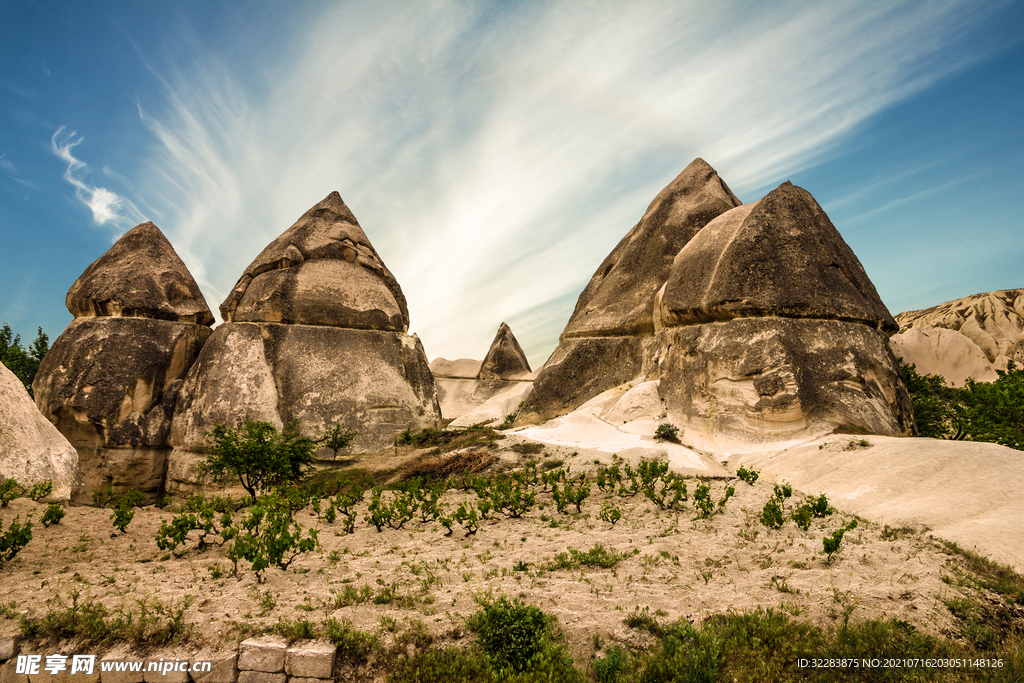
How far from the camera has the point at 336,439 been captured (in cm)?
1009

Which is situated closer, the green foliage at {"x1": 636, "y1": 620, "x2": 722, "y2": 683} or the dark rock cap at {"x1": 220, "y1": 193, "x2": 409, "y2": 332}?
the green foliage at {"x1": 636, "y1": 620, "x2": 722, "y2": 683}

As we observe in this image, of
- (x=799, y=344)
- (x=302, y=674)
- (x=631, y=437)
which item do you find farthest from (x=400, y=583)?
(x=799, y=344)

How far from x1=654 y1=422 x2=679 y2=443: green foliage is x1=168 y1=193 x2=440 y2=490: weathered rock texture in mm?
4916

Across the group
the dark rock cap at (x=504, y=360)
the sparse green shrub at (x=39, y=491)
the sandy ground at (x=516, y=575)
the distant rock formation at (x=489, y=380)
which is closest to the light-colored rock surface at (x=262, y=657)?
the sandy ground at (x=516, y=575)

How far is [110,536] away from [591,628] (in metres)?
5.17

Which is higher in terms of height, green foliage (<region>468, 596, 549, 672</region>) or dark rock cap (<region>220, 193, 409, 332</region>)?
dark rock cap (<region>220, 193, 409, 332</region>)

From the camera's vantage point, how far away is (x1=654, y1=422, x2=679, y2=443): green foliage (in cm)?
1023

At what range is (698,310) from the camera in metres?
11.2

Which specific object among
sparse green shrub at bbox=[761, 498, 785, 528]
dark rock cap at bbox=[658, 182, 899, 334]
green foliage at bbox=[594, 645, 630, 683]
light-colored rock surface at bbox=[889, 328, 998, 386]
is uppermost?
dark rock cap at bbox=[658, 182, 899, 334]

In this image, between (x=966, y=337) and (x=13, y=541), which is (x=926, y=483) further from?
(x=966, y=337)

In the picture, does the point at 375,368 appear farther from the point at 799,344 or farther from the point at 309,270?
the point at 799,344

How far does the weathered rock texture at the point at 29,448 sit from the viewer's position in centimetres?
566

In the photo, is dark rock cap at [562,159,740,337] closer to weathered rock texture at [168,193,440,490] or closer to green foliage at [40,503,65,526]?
weathered rock texture at [168,193,440,490]

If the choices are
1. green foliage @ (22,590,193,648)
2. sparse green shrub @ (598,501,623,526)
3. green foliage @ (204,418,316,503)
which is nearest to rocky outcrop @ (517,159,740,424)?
green foliage @ (204,418,316,503)
